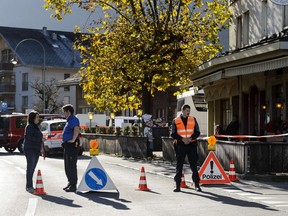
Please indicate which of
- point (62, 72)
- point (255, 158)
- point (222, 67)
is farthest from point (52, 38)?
point (255, 158)

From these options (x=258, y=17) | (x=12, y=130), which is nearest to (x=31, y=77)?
(x=12, y=130)

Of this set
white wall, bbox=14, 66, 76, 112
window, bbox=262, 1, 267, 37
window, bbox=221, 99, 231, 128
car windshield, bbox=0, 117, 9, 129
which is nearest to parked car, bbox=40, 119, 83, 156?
car windshield, bbox=0, 117, 9, 129

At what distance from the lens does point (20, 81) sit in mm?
88625

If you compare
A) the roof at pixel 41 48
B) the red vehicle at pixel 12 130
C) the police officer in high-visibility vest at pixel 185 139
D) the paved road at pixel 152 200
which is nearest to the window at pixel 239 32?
the red vehicle at pixel 12 130

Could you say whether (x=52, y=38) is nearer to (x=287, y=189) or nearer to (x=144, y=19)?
(x=144, y=19)

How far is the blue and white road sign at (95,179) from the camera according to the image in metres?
14.1

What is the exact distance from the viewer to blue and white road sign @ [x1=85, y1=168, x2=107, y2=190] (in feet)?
46.2

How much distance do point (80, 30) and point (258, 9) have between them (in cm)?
861

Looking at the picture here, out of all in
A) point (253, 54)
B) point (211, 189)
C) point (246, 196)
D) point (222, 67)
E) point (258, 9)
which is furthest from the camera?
point (258, 9)

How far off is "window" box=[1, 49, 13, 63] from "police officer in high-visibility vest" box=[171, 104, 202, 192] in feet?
252

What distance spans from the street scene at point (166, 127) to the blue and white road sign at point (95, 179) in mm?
21

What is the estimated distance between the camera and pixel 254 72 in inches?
859

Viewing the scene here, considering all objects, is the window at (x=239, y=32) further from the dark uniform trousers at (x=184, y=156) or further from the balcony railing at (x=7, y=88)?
the balcony railing at (x=7, y=88)

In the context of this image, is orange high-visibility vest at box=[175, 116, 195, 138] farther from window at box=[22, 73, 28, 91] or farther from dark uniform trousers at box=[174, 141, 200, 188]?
window at box=[22, 73, 28, 91]
